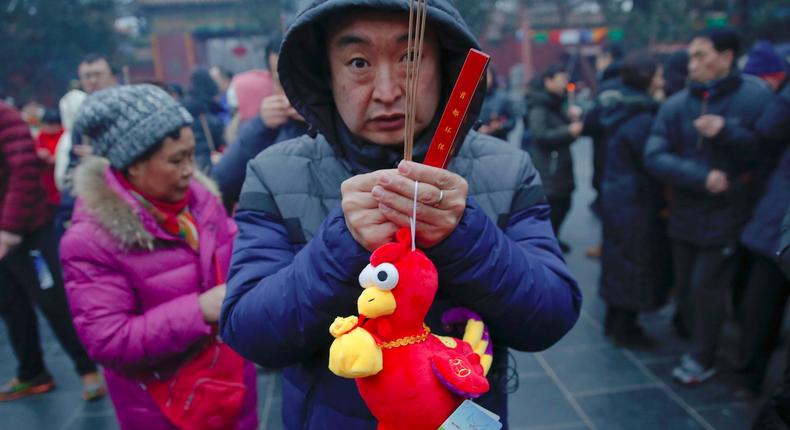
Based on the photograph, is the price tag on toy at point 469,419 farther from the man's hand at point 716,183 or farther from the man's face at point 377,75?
the man's hand at point 716,183

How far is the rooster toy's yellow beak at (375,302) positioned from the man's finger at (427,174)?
174 millimetres

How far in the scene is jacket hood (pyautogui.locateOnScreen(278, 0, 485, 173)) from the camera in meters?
1.09

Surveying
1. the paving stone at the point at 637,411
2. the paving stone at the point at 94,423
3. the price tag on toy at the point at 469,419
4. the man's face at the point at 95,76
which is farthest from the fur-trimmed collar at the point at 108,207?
the man's face at the point at 95,76

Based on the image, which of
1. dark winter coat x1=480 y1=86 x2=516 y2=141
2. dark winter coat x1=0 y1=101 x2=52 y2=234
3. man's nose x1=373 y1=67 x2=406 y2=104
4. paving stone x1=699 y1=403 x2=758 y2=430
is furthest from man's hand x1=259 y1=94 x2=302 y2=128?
dark winter coat x1=480 y1=86 x2=516 y2=141

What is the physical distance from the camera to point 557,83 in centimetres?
480

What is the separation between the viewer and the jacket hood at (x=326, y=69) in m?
1.09

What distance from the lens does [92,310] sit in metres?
1.62

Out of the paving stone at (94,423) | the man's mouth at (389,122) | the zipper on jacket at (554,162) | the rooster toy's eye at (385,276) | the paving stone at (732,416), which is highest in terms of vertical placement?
the man's mouth at (389,122)

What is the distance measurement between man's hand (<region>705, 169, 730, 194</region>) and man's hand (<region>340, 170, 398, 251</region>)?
267 cm

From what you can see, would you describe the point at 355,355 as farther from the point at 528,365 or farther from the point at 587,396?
the point at 528,365

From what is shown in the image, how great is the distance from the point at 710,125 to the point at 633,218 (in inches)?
30.8

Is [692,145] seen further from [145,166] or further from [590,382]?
[145,166]

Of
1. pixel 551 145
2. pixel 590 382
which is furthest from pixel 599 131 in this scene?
pixel 590 382

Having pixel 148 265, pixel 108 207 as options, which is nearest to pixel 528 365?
pixel 148 265
